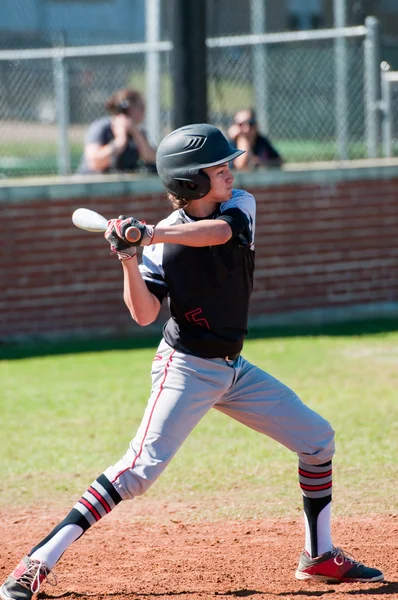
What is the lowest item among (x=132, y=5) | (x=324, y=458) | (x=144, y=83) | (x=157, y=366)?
(x=324, y=458)

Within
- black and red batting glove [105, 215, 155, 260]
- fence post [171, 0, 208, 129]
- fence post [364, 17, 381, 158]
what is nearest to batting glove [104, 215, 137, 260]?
black and red batting glove [105, 215, 155, 260]

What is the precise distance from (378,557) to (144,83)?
799 centimetres

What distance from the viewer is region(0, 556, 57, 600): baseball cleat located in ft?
12.4

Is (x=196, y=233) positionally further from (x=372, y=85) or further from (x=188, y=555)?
(x=372, y=85)

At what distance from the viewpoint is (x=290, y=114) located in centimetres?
1113

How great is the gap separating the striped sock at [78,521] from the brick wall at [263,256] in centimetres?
604

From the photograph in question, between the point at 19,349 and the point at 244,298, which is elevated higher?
the point at 244,298

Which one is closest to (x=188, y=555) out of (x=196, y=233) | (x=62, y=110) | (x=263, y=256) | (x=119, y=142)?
(x=196, y=233)

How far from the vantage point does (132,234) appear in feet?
11.8

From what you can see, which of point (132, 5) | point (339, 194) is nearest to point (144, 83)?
point (339, 194)

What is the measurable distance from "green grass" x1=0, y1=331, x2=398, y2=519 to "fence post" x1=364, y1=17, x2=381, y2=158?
2646mm

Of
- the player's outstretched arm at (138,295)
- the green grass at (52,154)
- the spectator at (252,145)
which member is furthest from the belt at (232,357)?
the spectator at (252,145)

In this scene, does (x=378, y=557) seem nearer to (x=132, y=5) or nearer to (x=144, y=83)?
(x=144, y=83)

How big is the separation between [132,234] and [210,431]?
11.1 feet
